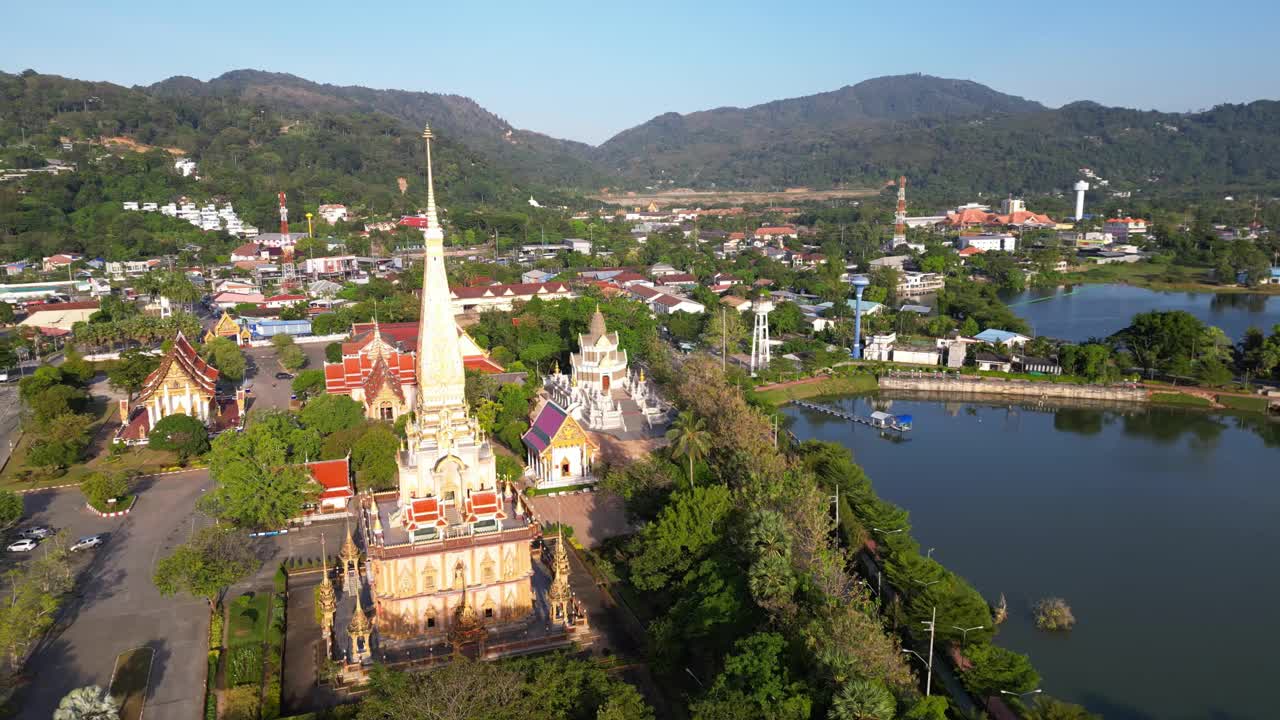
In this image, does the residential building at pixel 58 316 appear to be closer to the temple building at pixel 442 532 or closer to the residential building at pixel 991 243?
the temple building at pixel 442 532

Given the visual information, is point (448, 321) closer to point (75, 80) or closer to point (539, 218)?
point (539, 218)

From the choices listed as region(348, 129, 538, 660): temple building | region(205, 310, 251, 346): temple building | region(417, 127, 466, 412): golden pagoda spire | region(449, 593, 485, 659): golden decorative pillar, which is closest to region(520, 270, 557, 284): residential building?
region(205, 310, 251, 346): temple building

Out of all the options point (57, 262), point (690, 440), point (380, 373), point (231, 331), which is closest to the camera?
point (690, 440)

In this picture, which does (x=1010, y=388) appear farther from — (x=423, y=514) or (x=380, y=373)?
(x=423, y=514)

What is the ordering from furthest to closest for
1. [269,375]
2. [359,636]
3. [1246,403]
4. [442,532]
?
[269,375] → [1246,403] → [442,532] → [359,636]

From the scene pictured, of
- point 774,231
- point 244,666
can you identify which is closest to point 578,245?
point 774,231

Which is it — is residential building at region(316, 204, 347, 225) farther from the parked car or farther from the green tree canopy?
the green tree canopy

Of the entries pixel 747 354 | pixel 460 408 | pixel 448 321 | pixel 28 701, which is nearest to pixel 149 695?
pixel 28 701
